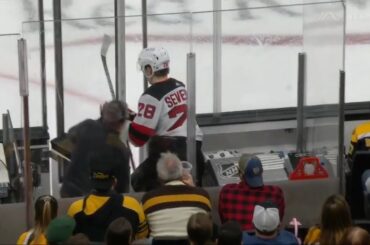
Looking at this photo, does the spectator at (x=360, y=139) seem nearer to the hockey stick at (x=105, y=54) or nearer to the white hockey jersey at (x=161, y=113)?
the white hockey jersey at (x=161, y=113)

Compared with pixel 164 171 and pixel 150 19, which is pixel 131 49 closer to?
pixel 150 19

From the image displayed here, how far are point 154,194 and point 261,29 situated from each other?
2.15m

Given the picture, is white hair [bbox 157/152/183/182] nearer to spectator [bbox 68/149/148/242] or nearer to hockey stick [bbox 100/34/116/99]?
spectator [bbox 68/149/148/242]

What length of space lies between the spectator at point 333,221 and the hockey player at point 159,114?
1.39 m

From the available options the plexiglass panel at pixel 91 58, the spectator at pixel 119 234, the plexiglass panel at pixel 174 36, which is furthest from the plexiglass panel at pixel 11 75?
the spectator at pixel 119 234

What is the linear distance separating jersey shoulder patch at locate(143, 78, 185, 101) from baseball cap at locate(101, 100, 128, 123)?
16cm

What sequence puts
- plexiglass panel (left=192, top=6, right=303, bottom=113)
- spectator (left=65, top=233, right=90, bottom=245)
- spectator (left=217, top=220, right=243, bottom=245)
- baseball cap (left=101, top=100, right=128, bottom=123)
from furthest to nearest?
plexiglass panel (left=192, top=6, right=303, bottom=113)
baseball cap (left=101, top=100, right=128, bottom=123)
spectator (left=217, top=220, right=243, bottom=245)
spectator (left=65, top=233, right=90, bottom=245)

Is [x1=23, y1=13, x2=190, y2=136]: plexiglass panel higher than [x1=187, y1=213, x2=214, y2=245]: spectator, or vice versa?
[x1=23, y1=13, x2=190, y2=136]: plexiglass panel

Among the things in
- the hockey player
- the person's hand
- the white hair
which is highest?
the hockey player

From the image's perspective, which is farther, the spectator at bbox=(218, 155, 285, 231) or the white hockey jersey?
the white hockey jersey

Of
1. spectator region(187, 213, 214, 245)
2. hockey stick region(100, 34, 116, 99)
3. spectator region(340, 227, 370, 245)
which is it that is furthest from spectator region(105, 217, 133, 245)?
hockey stick region(100, 34, 116, 99)

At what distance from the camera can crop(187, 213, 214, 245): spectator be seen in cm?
580

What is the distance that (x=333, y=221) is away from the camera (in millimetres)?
6043

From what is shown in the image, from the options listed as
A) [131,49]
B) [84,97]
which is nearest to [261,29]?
[131,49]
